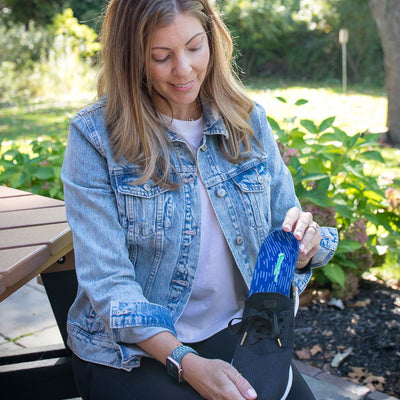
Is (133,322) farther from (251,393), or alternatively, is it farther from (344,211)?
(344,211)

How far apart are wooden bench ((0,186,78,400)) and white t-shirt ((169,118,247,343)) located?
386mm

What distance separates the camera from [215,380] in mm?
1292

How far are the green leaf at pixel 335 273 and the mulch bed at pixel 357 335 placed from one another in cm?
20

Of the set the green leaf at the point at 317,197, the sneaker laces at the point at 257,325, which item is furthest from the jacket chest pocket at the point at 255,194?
the green leaf at the point at 317,197

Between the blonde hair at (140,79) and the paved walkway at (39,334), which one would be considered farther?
the paved walkway at (39,334)

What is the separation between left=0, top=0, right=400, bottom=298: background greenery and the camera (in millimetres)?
2824

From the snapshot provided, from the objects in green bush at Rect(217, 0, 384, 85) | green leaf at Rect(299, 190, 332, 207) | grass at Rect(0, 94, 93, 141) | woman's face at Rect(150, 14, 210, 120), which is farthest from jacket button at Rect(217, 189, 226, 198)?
green bush at Rect(217, 0, 384, 85)

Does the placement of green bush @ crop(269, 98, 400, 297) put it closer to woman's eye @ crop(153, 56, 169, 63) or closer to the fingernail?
woman's eye @ crop(153, 56, 169, 63)

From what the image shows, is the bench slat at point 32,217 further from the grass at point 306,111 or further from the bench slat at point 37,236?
the grass at point 306,111

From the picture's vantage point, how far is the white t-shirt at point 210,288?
1.60 meters

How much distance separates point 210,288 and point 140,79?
2.04 ft

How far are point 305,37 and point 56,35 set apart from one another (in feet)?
22.5

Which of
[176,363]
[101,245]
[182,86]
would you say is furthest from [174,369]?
[182,86]

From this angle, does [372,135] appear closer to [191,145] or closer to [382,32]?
[191,145]
